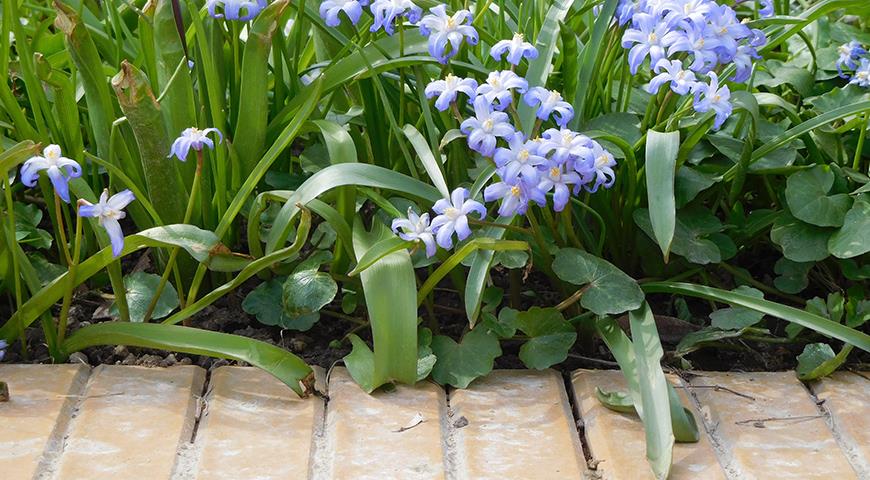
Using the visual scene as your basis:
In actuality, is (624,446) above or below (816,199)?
below

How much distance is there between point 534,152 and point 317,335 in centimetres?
58

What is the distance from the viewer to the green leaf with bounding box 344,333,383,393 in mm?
1593

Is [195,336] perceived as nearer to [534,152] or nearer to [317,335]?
[317,335]

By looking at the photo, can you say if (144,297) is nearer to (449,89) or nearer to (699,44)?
(449,89)

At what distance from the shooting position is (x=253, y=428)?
4.91 feet

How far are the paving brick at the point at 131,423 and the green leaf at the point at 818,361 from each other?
38.6 inches

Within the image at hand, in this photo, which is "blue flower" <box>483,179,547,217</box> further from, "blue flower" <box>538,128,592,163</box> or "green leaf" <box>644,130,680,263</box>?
"green leaf" <box>644,130,680,263</box>

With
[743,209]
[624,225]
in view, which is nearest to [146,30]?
[624,225]

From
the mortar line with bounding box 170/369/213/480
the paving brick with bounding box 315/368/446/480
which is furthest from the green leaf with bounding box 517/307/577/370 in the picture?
the mortar line with bounding box 170/369/213/480

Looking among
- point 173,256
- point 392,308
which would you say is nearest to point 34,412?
point 173,256

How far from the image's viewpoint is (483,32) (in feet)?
5.92

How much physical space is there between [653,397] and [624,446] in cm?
9

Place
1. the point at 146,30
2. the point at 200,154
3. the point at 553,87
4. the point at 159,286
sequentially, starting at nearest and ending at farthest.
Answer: the point at 200,154 < the point at 159,286 < the point at 146,30 < the point at 553,87

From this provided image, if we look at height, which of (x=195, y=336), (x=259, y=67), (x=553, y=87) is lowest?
(x=195, y=336)
